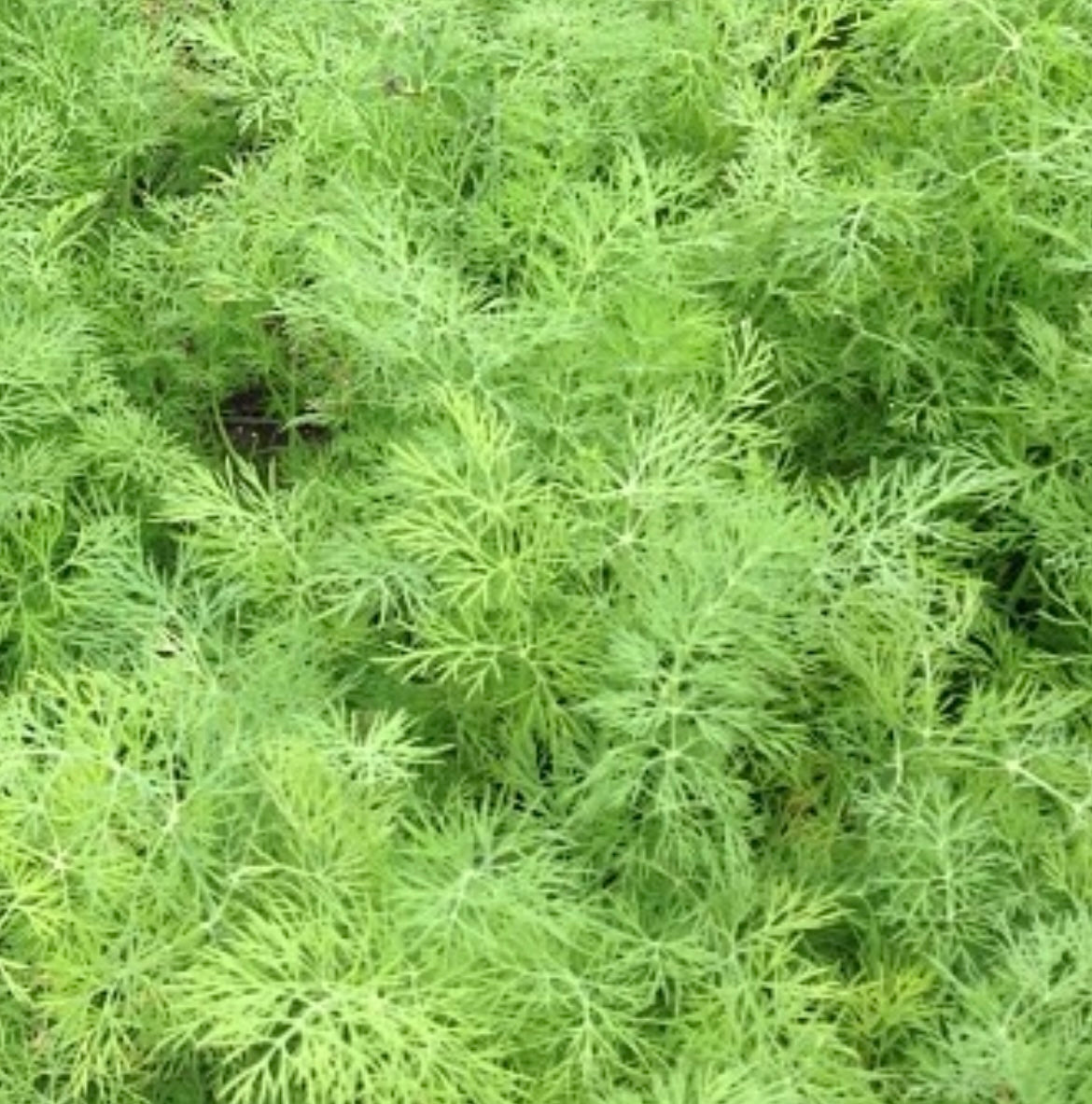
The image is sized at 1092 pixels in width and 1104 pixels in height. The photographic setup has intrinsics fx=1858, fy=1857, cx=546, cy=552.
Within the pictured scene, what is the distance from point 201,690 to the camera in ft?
7.14

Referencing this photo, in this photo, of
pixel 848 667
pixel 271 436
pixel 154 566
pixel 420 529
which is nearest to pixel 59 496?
pixel 154 566

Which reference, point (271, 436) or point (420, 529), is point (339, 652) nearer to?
point (420, 529)

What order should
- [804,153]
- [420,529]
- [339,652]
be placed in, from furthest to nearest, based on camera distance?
[804,153]
[339,652]
[420,529]

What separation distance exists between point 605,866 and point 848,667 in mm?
364

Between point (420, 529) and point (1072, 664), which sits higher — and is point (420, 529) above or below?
above

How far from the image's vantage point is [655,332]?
90.7 inches

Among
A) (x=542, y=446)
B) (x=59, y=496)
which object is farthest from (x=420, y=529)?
(x=59, y=496)

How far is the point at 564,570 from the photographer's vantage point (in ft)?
7.08

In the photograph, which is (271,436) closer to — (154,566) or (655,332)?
(154,566)

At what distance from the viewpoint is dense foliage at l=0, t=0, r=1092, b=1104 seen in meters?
1.98

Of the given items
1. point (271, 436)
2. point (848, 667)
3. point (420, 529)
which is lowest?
point (271, 436)

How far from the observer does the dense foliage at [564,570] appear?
198 centimetres

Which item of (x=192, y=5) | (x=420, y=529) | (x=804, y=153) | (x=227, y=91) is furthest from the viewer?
(x=192, y=5)

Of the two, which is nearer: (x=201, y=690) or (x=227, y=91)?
(x=201, y=690)
